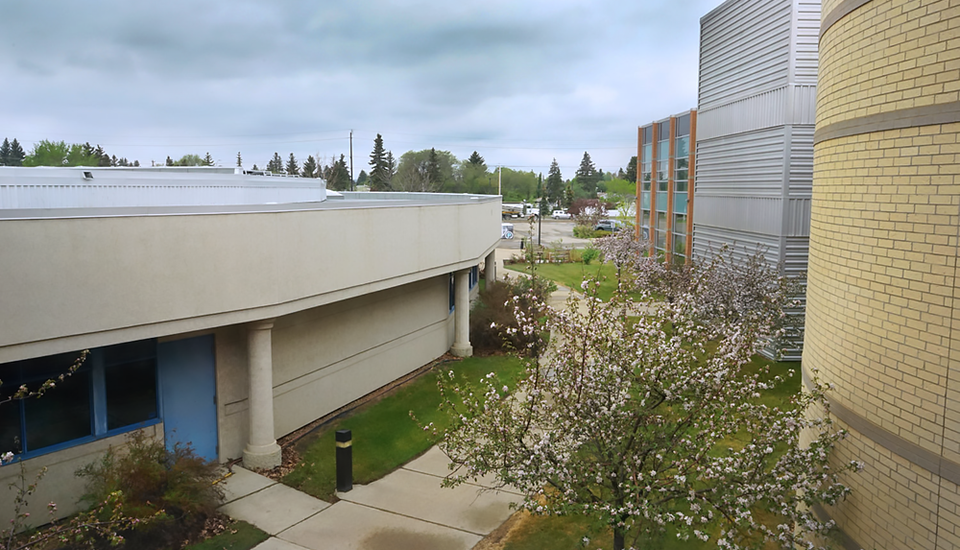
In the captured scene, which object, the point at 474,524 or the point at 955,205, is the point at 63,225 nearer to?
the point at 474,524

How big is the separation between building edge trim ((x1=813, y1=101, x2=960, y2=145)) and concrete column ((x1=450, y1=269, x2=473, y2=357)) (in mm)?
13738

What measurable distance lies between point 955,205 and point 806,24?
15.5 m

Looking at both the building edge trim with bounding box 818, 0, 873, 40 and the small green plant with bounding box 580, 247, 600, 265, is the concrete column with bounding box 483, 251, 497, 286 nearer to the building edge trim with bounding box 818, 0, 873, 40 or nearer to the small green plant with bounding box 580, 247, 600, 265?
the small green plant with bounding box 580, 247, 600, 265

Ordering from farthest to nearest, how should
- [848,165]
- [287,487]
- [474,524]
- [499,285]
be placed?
[499,285] → [287,487] → [474,524] → [848,165]

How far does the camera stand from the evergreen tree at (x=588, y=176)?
15218 centimetres

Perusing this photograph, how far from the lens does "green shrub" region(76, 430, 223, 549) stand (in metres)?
9.42

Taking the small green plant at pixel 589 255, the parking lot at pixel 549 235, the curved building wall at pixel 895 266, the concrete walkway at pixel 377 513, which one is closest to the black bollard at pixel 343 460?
the concrete walkway at pixel 377 513

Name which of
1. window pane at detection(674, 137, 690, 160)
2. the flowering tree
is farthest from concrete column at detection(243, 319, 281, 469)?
window pane at detection(674, 137, 690, 160)

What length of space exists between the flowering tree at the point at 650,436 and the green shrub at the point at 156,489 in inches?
171

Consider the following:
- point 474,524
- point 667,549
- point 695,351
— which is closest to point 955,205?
point 695,351

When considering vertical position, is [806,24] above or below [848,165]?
above

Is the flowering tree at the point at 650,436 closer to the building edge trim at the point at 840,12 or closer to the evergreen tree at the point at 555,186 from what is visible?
the building edge trim at the point at 840,12

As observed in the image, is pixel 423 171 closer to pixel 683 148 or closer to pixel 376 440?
pixel 683 148

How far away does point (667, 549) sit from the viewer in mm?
9602
